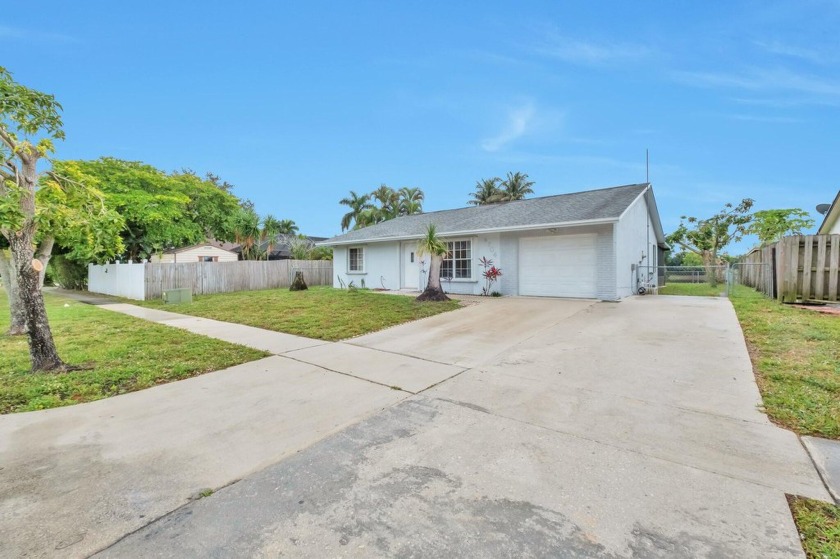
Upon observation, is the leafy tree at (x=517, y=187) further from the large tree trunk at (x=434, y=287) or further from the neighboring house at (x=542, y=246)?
the large tree trunk at (x=434, y=287)

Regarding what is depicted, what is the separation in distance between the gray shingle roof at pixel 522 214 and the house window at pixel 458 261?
2.26ft

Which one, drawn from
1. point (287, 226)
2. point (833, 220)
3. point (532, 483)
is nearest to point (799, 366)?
point (532, 483)

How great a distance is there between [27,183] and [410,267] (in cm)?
1227

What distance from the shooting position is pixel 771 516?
196 cm

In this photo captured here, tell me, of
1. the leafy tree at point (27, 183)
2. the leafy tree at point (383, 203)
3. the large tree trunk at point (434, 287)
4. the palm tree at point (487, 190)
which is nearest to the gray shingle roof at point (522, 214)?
the large tree trunk at point (434, 287)

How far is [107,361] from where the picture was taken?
5316 millimetres

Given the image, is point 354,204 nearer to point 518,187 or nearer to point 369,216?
point 369,216

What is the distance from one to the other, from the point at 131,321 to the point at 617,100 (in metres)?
20.1

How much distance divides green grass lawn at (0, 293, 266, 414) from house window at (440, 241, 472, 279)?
9553 millimetres

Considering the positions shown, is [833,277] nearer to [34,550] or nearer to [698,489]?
[698,489]

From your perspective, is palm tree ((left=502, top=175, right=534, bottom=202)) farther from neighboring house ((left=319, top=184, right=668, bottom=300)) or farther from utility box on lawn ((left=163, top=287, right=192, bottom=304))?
utility box on lawn ((left=163, top=287, right=192, bottom=304))

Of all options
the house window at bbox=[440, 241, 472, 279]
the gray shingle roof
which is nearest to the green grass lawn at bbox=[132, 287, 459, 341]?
the house window at bbox=[440, 241, 472, 279]

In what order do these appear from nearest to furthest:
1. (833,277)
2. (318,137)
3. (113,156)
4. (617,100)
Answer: (833,277), (617,100), (113,156), (318,137)

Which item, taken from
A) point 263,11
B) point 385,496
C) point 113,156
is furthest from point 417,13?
point 113,156
